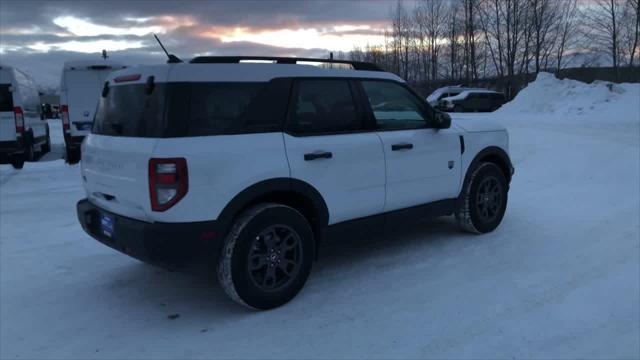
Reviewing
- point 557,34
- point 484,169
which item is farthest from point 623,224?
point 557,34

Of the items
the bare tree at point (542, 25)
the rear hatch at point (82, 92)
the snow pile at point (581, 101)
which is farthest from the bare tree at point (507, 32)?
the rear hatch at point (82, 92)

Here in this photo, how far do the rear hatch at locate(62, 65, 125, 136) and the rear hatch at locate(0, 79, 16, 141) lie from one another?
1.26 m

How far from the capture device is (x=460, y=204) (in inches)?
228

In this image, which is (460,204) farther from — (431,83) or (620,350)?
(431,83)

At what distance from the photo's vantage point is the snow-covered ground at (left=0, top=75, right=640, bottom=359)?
3635 millimetres

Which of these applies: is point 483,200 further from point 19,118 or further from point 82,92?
point 19,118

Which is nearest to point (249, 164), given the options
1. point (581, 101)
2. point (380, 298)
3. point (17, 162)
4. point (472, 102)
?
point (380, 298)

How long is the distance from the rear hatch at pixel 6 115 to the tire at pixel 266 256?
38.2 ft

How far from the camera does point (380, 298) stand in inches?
172

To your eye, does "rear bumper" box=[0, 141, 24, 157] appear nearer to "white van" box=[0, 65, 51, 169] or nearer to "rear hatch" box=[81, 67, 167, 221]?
"white van" box=[0, 65, 51, 169]

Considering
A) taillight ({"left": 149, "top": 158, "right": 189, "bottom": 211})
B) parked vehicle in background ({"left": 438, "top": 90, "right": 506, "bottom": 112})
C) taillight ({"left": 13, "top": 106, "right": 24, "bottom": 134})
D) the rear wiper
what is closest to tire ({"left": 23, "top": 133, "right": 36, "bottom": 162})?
taillight ({"left": 13, "top": 106, "right": 24, "bottom": 134})

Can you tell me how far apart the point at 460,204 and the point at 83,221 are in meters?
3.72

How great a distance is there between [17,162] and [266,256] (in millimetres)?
11494

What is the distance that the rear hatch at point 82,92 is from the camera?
13578mm
